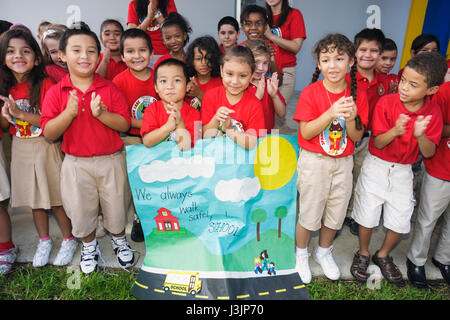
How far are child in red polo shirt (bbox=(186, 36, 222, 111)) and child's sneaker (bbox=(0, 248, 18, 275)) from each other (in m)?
1.74

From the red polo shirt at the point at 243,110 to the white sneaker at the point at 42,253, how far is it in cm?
153

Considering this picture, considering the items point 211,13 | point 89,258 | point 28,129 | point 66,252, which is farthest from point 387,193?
point 211,13

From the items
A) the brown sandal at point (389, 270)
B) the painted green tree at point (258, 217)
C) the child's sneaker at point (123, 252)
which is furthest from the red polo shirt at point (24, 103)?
the brown sandal at point (389, 270)

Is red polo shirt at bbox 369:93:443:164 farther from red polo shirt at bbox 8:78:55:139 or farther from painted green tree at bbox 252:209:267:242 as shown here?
red polo shirt at bbox 8:78:55:139

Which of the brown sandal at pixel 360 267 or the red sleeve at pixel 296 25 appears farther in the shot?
the red sleeve at pixel 296 25

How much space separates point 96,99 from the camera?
78.7 inches

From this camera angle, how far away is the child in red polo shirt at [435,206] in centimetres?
222

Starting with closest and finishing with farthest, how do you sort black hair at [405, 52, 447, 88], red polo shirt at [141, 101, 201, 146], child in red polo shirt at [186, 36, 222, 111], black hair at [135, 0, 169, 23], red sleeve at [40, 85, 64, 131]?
black hair at [405, 52, 447, 88] < red sleeve at [40, 85, 64, 131] < red polo shirt at [141, 101, 201, 146] < child in red polo shirt at [186, 36, 222, 111] < black hair at [135, 0, 169, 23]

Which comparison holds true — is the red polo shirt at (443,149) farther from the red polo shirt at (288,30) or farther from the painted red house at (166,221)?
the painted red house at (166,221)

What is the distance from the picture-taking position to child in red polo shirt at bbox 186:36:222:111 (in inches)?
101

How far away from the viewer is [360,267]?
2.42 m

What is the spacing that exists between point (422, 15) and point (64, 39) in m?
5.56

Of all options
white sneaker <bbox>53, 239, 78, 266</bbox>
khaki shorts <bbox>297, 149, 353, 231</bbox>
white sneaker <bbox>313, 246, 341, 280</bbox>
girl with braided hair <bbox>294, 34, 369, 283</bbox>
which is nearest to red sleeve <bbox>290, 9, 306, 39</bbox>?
girl with braided hair <bbox>294, 34, 369, 283</bbox>

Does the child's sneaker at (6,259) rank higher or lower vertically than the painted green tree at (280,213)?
lower
